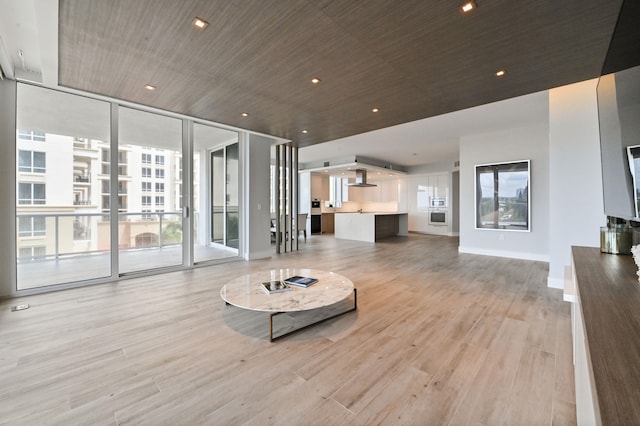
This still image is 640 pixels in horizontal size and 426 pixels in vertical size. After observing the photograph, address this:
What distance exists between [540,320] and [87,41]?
5.15m

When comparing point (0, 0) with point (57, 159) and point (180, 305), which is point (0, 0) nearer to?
point (57, 159)

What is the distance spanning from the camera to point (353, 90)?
3.56 m

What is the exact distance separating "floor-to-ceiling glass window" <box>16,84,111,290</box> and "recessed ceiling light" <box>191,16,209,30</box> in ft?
9.30

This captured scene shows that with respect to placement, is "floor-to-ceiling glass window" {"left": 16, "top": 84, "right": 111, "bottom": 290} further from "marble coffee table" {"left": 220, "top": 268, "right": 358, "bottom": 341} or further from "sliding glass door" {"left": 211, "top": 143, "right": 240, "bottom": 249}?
"marble coffee table" {"left": 220, "top": 268, "right": 358, "bottom": 341}

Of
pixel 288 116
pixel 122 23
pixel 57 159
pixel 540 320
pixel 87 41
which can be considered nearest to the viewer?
pixel 122 23

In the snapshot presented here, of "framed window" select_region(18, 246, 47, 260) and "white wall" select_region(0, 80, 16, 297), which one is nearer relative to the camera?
"white wall" select_region(0, 80, 16, 297)

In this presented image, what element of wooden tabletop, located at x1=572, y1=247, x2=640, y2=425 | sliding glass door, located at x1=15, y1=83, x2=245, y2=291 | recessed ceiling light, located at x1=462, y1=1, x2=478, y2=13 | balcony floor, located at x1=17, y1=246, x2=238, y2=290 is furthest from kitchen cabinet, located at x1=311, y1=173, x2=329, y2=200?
wooden tabletop, located at x1=572, y1=247, x2=640, y2=425

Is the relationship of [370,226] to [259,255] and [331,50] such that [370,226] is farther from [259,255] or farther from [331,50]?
[331,50]

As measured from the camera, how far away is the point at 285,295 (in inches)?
105

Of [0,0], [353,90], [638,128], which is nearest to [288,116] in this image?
[353,90]

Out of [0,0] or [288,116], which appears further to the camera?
[288,116]

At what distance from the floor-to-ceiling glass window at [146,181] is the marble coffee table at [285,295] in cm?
262

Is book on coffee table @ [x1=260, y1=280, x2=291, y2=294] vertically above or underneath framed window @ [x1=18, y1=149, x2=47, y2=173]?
underneath

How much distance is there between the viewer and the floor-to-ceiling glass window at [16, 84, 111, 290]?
3.60m
